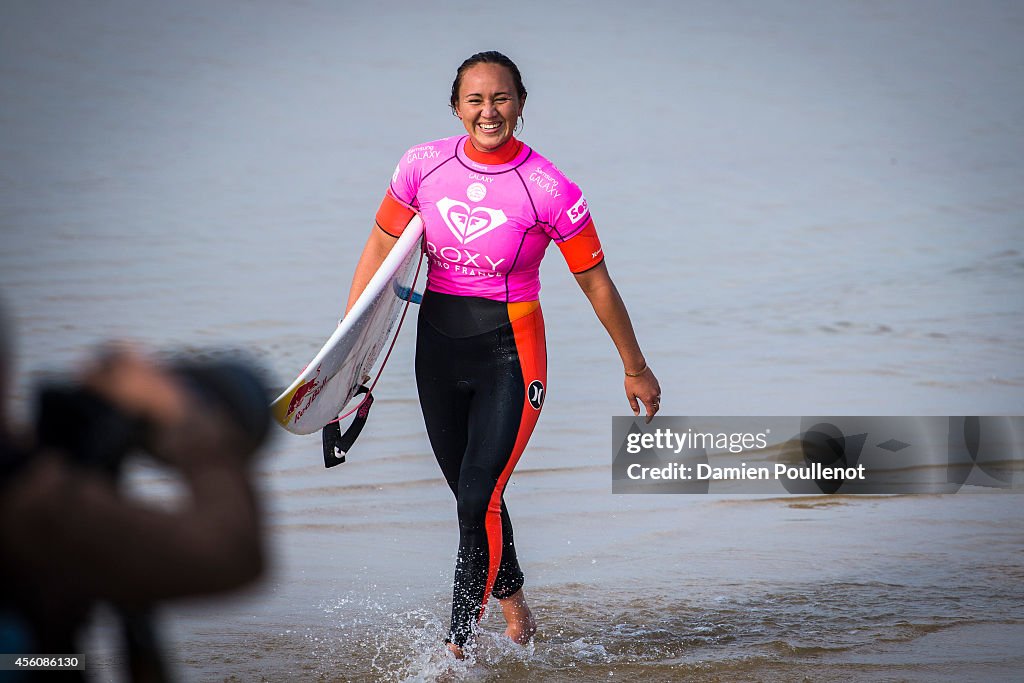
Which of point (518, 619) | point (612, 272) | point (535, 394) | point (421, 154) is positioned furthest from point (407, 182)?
point (612, 272)

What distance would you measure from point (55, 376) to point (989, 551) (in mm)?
5240

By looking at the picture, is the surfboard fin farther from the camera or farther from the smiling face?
the camera

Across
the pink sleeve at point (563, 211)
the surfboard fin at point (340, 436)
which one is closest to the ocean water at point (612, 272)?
Answer: the surfboard fin at point (340, 436)

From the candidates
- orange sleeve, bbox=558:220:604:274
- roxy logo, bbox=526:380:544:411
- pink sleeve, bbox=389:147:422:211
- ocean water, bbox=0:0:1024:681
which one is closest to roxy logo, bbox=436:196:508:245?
pink sleeve, bbox=389:147:422:211

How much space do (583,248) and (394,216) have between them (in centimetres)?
65

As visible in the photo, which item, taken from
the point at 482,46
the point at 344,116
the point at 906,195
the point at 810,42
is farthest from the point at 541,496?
the point at 810,42

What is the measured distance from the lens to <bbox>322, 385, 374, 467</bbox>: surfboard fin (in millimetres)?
4457

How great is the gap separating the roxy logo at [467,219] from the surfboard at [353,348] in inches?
5.0

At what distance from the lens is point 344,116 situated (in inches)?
773

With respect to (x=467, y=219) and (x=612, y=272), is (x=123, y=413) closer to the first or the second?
(x=467, y=219)

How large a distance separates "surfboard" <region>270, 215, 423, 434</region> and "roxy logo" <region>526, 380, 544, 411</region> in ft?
1.92

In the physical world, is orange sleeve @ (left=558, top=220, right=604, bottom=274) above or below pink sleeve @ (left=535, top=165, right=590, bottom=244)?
below

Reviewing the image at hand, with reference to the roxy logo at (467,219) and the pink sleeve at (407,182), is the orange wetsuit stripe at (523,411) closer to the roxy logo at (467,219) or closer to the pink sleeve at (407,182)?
the roxy logo at (467,219)

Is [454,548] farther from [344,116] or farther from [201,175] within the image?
[344,116]
